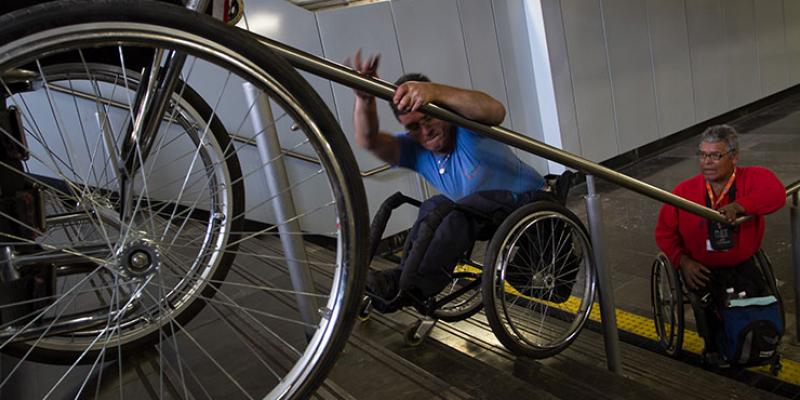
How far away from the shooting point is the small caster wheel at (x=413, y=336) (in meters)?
2.03

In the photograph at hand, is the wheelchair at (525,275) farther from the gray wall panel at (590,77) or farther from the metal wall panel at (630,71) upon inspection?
the metal wall panel at (630,71)

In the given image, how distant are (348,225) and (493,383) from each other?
84 cm

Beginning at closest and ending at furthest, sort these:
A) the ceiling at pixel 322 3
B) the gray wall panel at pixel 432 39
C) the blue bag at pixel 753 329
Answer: the blue bag at pixel 753 329, the ceiling at pixel 322 3, the gray wall panel at pixel 432 39

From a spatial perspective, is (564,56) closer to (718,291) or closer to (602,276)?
(718,291)

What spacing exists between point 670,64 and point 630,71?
834 millimetres

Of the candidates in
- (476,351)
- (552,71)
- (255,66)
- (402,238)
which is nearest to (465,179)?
(476,351)

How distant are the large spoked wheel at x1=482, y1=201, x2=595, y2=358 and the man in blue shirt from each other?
0.14 meters

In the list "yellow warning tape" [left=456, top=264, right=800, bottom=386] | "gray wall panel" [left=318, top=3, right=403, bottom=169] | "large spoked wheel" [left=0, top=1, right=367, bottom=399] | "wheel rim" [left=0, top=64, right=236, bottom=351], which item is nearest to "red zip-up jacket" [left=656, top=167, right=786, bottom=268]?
"yellow warning tape" [left=456, top=264, right=800, bottom=386]

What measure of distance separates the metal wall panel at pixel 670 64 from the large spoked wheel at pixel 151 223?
649 cm

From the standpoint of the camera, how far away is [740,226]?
8.58ft

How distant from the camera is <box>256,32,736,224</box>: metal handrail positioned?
45.8 inches

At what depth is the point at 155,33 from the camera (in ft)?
2.81

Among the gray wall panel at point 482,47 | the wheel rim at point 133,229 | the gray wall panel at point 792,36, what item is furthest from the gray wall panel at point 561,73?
the gray wall panel at point 792,36

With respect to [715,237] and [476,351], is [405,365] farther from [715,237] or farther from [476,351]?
[715,237]
